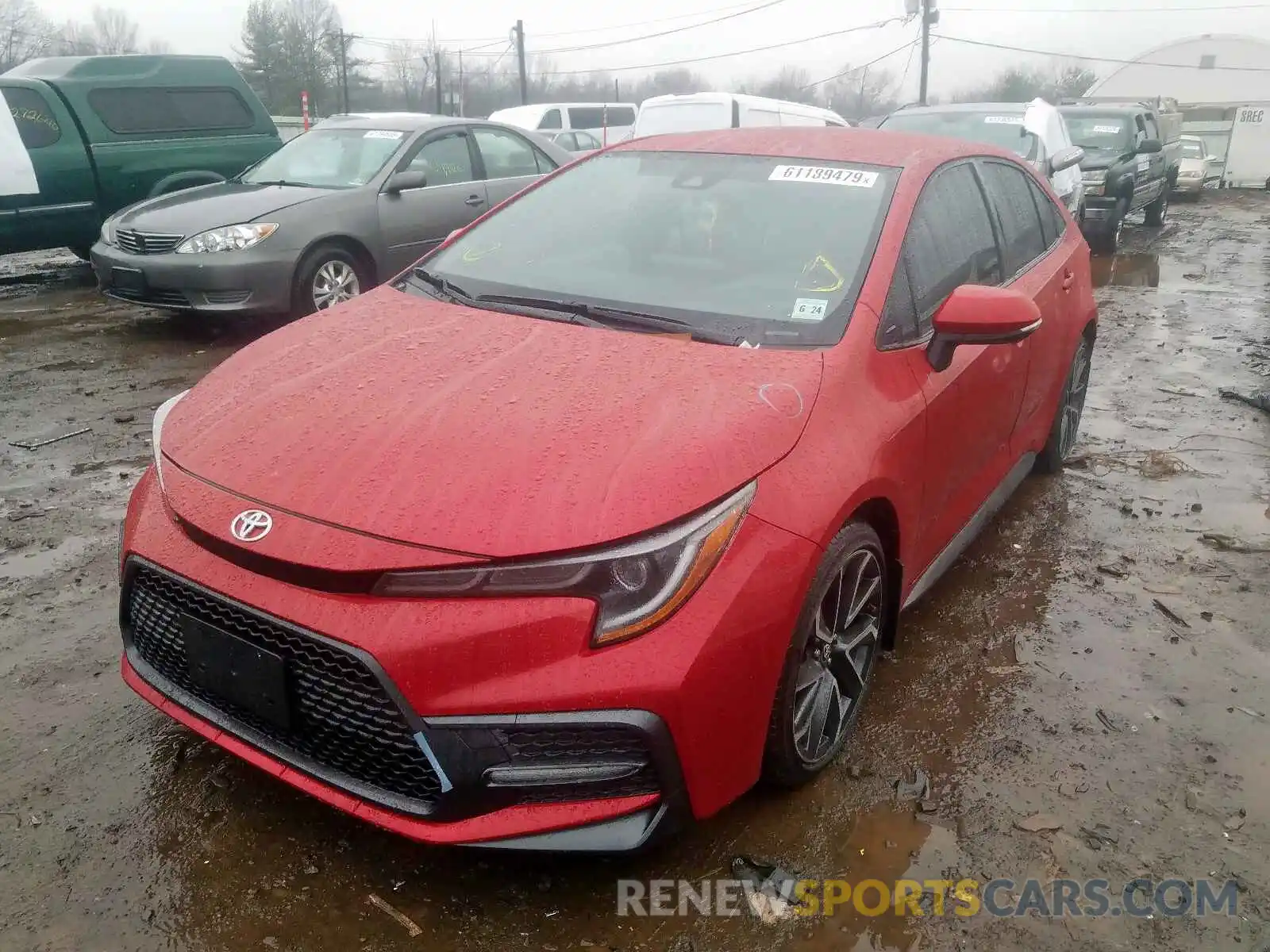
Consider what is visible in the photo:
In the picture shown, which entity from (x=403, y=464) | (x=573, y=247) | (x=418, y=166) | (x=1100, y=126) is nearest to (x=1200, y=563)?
(x=573, y=247)

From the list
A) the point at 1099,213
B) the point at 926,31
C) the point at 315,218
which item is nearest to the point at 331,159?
the point at 315,218

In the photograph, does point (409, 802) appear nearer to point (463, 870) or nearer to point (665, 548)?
point (463, 870)

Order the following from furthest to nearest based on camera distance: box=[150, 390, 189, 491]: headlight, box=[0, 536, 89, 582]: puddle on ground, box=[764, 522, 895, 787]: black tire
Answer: box=[0, 536, 89, 582]: puddle on ground < box=[150, 390, 189, 491]: headlight < box=[764, 522, 895, 787]: black tire

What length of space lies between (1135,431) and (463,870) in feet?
15.2

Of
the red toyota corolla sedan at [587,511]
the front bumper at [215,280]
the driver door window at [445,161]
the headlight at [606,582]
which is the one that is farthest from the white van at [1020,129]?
the headlight at [606,582]

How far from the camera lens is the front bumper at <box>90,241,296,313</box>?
21.2ft

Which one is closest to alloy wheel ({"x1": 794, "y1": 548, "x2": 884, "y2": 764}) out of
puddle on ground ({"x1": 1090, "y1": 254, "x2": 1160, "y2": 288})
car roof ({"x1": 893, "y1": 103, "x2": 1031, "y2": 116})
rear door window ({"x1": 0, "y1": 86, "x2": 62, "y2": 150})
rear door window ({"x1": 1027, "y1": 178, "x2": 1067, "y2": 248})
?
rear door window ({"x1": 1027, "y1": 178, "x2": 1067, "y2": 248})

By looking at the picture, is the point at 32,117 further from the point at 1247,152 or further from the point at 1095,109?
the point at 1247,152

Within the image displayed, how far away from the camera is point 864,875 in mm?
2211

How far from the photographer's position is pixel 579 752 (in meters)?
1.85

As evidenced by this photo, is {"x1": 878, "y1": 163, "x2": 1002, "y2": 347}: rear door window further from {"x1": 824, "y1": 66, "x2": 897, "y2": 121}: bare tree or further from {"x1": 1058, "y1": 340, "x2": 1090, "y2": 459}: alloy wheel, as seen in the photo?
{"x1": 824, "y1": 66, "x2": 897, "y2": 121}: bare tree

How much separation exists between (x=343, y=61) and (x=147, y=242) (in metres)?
46.5

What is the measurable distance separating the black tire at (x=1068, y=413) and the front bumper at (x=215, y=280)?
197 inches

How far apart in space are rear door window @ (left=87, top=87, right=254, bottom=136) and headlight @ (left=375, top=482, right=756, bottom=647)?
9037 mm
